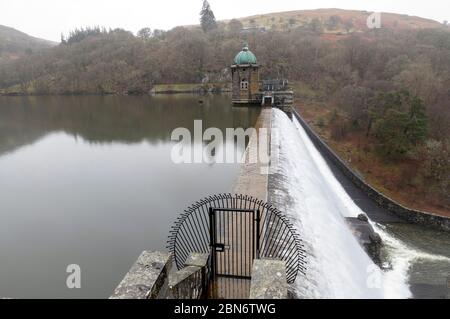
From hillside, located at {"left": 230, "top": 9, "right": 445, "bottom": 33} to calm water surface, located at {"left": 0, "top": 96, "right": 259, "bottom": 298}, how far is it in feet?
300

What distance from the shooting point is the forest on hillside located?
19891 millimetres

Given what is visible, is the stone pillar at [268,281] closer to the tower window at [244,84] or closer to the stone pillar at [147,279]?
the stone pillar at [147,279]

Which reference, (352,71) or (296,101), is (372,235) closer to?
(296,101)

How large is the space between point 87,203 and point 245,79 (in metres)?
22.8

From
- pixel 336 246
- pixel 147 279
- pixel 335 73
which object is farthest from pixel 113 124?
pixel 335 73

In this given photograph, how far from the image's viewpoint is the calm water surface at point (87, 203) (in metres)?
7.54

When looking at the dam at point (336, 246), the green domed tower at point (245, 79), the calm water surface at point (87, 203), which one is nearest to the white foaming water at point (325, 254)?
the dam at point (336, 246)

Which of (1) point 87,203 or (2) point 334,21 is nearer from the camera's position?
(1) point 87,203

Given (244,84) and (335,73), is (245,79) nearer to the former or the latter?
(244,84)

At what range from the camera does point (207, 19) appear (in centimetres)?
9875

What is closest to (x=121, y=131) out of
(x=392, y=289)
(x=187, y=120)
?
(x=187, y=120)

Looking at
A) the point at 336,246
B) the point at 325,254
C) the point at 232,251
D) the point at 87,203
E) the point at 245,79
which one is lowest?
the point at 336,246

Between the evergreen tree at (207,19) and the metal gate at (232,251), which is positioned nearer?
the metal gate at (232,251)

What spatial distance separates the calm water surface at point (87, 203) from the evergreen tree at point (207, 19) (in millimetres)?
84409
